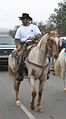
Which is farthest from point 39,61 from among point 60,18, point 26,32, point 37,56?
point 60,18

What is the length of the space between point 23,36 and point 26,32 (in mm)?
166

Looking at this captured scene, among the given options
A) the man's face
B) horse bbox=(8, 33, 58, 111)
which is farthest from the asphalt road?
the man's face

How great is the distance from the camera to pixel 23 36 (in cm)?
1169

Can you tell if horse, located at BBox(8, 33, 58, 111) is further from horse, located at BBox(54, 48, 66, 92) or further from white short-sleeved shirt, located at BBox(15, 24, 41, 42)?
horse, located at BBox(54, 48, 66, 92)

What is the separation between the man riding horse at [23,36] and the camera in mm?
11424

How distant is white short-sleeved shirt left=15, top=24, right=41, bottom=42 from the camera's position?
11555 mm

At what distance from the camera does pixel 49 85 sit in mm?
16859

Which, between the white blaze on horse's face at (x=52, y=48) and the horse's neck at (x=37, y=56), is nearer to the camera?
the white blaze on horse's face at (x=52, y=48)

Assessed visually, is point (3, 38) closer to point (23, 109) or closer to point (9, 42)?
point (9, 42)

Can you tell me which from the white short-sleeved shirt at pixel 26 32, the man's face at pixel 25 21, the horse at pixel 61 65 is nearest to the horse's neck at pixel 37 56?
the white short-sleeved shirt at pixel 26 32

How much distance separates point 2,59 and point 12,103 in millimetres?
13703

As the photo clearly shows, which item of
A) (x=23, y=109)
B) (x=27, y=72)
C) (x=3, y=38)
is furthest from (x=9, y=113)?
(x=3, y=38)

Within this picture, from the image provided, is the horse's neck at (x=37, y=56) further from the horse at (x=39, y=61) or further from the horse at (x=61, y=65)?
the horse at (x=61, y=65)

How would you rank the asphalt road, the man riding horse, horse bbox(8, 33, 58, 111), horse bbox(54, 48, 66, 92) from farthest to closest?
1. horse bbox(54, 48, 66, 92)
2. the man riding horse
3. horse bbox(8, 33, 58, 111)
4. the asphalt road
